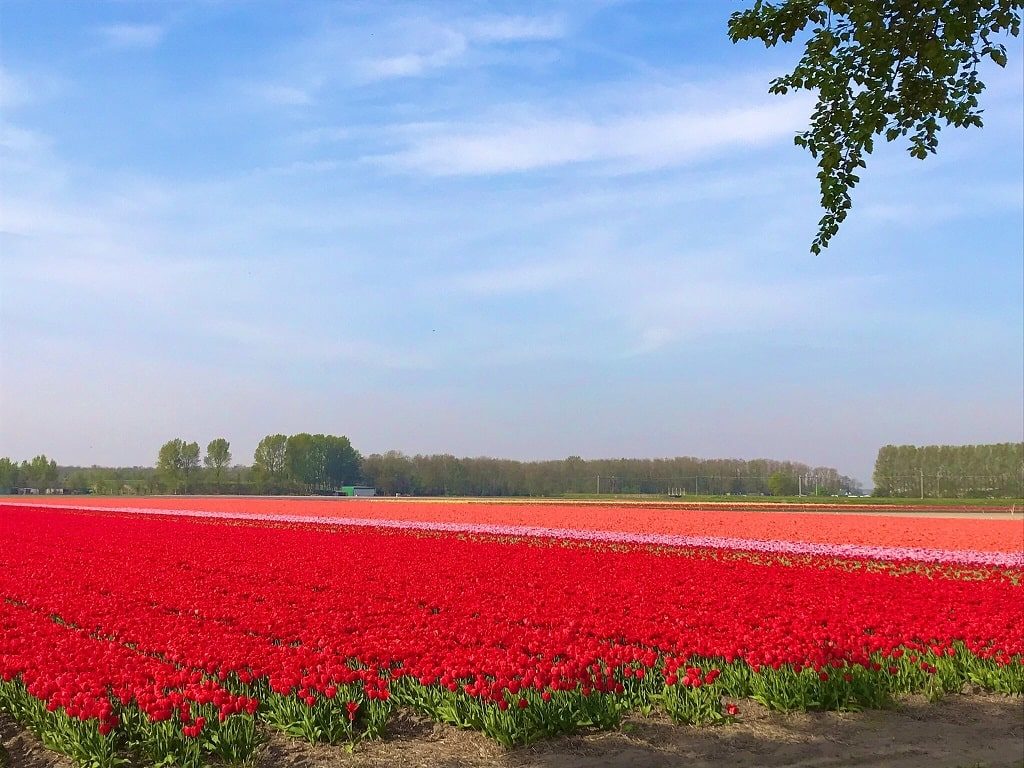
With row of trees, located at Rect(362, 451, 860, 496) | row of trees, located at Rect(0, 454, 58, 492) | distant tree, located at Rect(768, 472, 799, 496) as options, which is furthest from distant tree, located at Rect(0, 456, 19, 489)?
distant tree, located at Rect(768, 472, 799, 496)

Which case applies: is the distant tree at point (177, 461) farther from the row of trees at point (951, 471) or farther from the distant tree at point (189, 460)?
the row of trees at point (951, 471)

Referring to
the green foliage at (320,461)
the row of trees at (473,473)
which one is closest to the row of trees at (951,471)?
the row of trees at (473,473)

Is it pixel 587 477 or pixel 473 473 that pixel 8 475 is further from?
pixel 587 477

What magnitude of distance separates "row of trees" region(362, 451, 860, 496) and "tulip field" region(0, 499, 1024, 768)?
109m

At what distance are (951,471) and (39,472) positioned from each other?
423 feet

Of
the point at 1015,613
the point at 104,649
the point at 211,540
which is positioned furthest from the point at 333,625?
the point at 211,540

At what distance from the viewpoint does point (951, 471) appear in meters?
115

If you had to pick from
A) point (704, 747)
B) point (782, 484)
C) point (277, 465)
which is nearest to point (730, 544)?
point (704, 747)

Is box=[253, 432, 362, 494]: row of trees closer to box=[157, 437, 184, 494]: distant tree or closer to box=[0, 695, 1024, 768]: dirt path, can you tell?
box=[157, 437, 184, 494]: distant tree

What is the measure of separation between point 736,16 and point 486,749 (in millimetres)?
6120

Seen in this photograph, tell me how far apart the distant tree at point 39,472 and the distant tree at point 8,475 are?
1.18 meters

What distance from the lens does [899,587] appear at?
47.1 ft

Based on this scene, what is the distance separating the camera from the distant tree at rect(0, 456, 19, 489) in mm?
134625

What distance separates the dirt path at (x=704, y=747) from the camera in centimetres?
625
